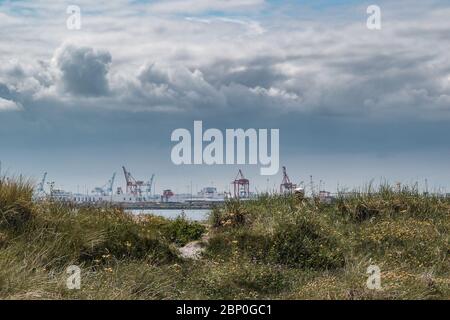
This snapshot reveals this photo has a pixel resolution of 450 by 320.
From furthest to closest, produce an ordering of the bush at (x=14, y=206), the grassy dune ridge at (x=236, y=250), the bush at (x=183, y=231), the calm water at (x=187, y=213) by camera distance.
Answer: the calm water at (x=187, y=213), the bush at (x=183, y=231), the bush at (x=14, y=206), the grassy dune ridge at (x=236, y=250)

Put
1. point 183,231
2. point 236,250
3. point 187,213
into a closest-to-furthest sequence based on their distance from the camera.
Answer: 1. point 236,250
2. point 183,231
3. point 187,213

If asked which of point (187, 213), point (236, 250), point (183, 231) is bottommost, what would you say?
point (236, 250)

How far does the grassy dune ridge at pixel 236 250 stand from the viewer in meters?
12.8

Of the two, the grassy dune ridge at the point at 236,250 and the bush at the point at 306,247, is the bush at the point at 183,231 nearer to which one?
the grassy dune ridge at the point at 236,250

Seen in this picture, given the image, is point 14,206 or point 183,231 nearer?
point 14,206

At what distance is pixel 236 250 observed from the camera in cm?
1634

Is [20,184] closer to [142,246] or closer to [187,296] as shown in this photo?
[142,246]

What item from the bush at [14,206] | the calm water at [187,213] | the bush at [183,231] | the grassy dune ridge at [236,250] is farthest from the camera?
the calm water at [187,213]

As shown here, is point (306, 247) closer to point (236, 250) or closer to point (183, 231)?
point (236, 250)

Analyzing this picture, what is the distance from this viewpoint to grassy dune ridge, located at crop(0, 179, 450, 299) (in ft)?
42.0

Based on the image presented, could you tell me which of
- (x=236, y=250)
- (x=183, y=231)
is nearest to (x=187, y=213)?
(x=183, y=231)

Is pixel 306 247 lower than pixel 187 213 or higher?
lower

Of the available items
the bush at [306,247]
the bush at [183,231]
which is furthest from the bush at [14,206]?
the bush at [306,247]

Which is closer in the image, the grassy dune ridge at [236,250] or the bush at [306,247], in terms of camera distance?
the grassy dune ridge at [236,250]
